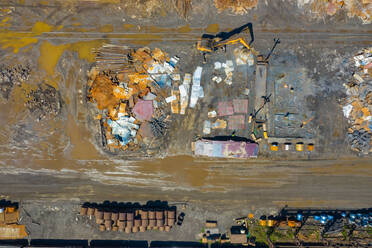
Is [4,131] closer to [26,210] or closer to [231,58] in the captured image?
[26,210]

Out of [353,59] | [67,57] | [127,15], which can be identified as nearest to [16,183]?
→ [67,57]

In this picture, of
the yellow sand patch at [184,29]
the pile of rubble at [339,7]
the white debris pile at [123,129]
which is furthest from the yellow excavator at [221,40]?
the white debris pile at [123,129]

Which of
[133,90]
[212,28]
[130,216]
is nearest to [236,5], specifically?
[212,28]

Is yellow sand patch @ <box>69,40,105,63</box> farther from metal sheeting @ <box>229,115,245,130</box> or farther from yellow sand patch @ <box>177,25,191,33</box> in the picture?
metal sheeting @ <box>229,115,245,130</box>

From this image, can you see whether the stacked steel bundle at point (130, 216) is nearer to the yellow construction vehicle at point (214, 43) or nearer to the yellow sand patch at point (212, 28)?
the yellow construction vehicle at point (214, 43)

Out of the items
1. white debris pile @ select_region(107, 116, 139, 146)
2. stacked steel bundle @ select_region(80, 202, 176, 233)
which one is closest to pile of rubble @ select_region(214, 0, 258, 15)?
white debris pile @ select_region(107, 116, 139, 146)

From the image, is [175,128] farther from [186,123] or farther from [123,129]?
[123,129]
